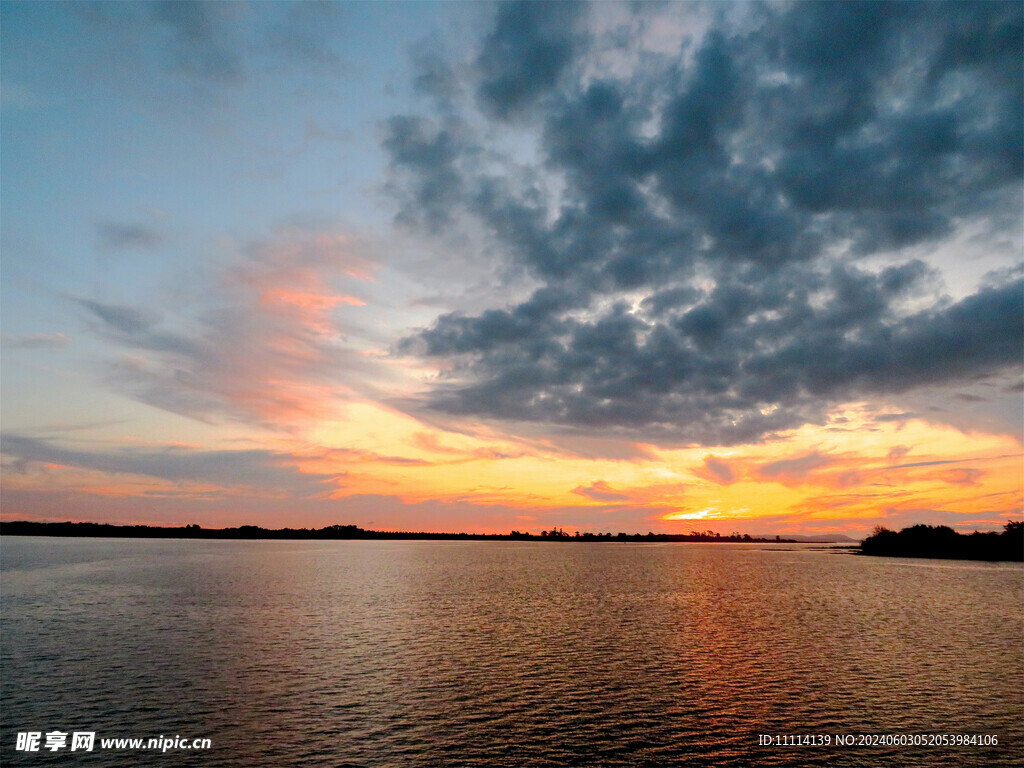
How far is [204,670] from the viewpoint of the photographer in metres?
42.3

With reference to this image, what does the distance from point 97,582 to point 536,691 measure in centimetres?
9638

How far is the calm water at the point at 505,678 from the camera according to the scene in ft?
95.8

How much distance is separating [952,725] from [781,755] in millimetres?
11419

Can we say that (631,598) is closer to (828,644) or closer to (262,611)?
(828,644)

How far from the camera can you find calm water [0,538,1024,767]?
2920 centimetres

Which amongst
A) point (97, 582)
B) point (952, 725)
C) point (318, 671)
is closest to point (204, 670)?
point (318, 671)

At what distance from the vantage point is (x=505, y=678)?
41.0 meters

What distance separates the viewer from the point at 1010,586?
10712 centimetres

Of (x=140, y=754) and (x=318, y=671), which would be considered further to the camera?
(x=318, y=671)

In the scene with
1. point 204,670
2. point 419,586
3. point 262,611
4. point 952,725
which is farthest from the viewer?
point 419,586

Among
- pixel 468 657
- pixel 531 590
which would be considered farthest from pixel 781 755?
pixel 531 590

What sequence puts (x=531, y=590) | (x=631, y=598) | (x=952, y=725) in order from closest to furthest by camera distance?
1. (x=952, y=725)
2. (x=631, y=598)
3. (x=531, y=590)

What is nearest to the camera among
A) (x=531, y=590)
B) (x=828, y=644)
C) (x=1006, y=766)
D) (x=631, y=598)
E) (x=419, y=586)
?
(x=1006, y=766)

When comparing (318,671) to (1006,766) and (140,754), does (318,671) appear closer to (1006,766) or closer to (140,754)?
(140,754)
